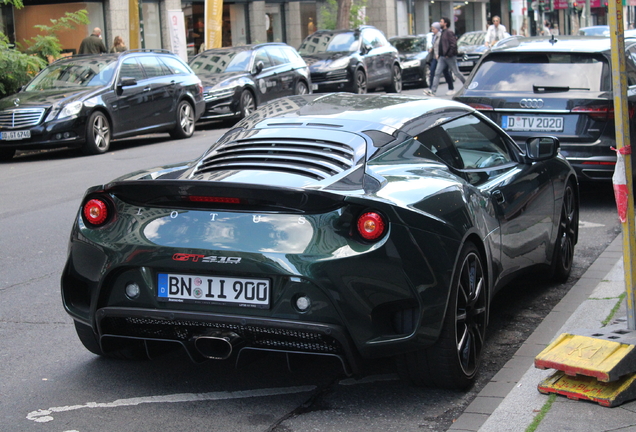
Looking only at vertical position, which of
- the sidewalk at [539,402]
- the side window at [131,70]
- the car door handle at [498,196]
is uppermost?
the side window at [131,70]

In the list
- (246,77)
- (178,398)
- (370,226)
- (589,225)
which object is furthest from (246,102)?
(370,226)

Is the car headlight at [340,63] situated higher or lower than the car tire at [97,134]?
higher

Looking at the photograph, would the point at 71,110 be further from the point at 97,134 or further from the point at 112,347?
the point at 112,347

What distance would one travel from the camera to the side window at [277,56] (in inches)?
822

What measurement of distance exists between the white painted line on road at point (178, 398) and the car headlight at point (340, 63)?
781 inches

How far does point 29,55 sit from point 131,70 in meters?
3.36

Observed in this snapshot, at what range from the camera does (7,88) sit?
57.7 ft

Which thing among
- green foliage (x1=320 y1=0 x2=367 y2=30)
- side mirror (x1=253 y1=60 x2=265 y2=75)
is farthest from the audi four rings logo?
green foliage (x1=320 y1=0 x2=367 y2=30)

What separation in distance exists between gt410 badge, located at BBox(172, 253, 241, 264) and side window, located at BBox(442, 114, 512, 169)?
5.49 ft

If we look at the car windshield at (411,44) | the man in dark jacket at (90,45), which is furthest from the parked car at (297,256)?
the car windshield at (411,44)

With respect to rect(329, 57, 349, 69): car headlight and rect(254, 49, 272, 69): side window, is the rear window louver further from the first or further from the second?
rect(329, 57, 349, 69): car headlight

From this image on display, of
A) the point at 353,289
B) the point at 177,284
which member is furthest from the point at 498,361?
the point at 177,284

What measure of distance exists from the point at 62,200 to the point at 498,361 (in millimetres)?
6480

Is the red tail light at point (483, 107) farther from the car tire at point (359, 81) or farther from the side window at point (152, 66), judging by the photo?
the car tire at point (359, 81)
